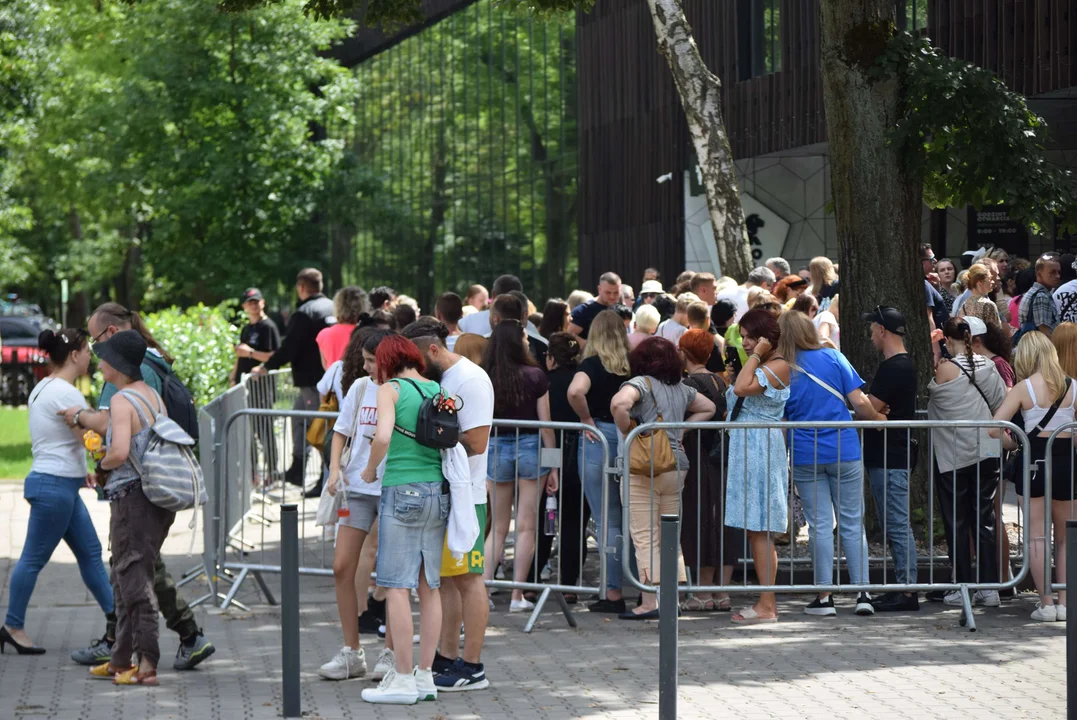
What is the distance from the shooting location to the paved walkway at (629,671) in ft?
23.7

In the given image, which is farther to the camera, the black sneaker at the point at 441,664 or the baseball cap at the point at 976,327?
A: the baseball cap at the point at 976,327

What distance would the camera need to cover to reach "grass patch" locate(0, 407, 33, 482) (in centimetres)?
1803

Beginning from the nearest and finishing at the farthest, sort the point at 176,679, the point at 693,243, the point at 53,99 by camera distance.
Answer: the point at 176,679
the point at 693,243
the point at 53,99

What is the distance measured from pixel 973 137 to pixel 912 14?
9723 millimetres

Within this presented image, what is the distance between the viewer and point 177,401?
8.20 m

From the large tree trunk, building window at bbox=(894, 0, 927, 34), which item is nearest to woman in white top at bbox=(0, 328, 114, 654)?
the large tree trunk

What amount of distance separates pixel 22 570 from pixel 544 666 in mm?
2948

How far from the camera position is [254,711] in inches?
282

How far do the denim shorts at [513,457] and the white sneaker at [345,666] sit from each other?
2.24m

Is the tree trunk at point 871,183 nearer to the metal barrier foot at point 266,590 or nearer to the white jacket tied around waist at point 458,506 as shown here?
the metal barrier foot at point 266,590

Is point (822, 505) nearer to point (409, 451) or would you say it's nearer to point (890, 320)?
point (890, 320)

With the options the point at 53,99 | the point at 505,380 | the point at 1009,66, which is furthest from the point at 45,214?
the point at 505,380

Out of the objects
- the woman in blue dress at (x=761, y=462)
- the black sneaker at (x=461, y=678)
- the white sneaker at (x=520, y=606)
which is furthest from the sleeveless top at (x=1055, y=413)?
the black sneaker at (x=461, y=678)

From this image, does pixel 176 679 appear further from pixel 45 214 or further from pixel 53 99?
pixel 45 214
